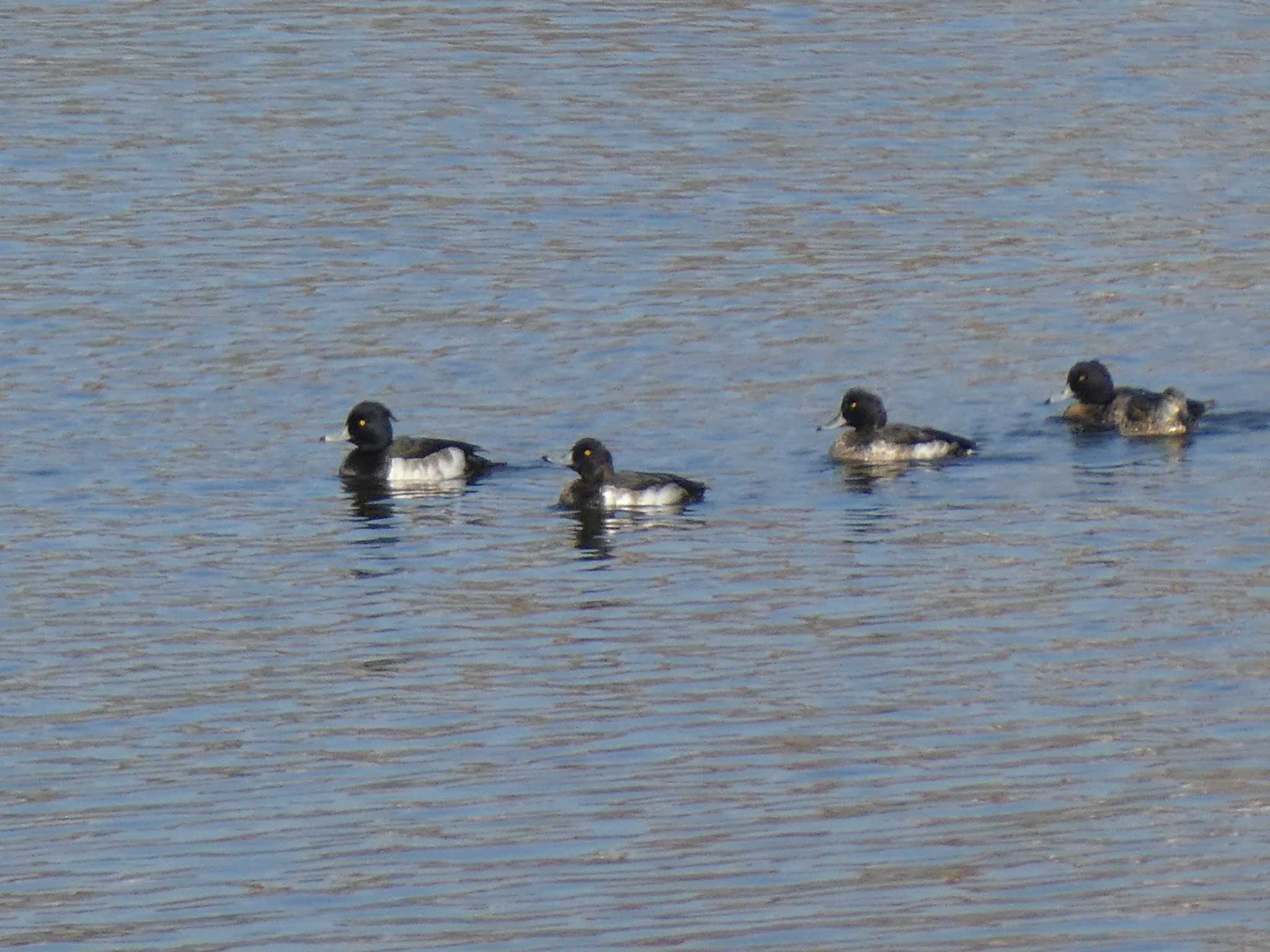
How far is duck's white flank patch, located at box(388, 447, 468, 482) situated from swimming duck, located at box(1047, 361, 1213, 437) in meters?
5.01

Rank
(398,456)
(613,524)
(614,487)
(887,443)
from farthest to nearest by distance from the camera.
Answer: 1. (398,456)
2. (887,443)
3. (614,487)
4. (613,524)

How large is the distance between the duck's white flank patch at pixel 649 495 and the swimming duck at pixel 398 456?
1.81 m

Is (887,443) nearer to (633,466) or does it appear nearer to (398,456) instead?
(633,466)

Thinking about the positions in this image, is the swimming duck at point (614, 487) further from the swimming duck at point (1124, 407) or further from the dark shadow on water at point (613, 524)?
the swimming duck at point (1124, 407)

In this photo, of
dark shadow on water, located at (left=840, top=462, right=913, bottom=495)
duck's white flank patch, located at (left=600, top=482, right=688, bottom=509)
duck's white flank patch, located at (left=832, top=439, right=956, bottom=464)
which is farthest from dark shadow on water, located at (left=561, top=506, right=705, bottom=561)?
duck's white flank patch, located at (left=832, top=439, right=956, bottom=464)

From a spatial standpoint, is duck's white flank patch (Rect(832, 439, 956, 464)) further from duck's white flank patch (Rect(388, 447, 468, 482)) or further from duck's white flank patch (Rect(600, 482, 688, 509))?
duck's white flank patch (Rect(388, 447, 468, 482))

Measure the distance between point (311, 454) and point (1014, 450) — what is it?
18.7ft

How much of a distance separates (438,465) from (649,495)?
87.8 inches

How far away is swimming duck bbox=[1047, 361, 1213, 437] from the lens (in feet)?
69.1

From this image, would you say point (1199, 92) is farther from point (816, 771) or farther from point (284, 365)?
point (816, 771)

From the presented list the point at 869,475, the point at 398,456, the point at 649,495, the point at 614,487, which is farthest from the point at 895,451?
the point at 398,456

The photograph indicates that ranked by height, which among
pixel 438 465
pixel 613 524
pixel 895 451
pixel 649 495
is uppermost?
pixel 438 465

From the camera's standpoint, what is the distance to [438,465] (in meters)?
21.0

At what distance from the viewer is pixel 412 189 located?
30891 mm
